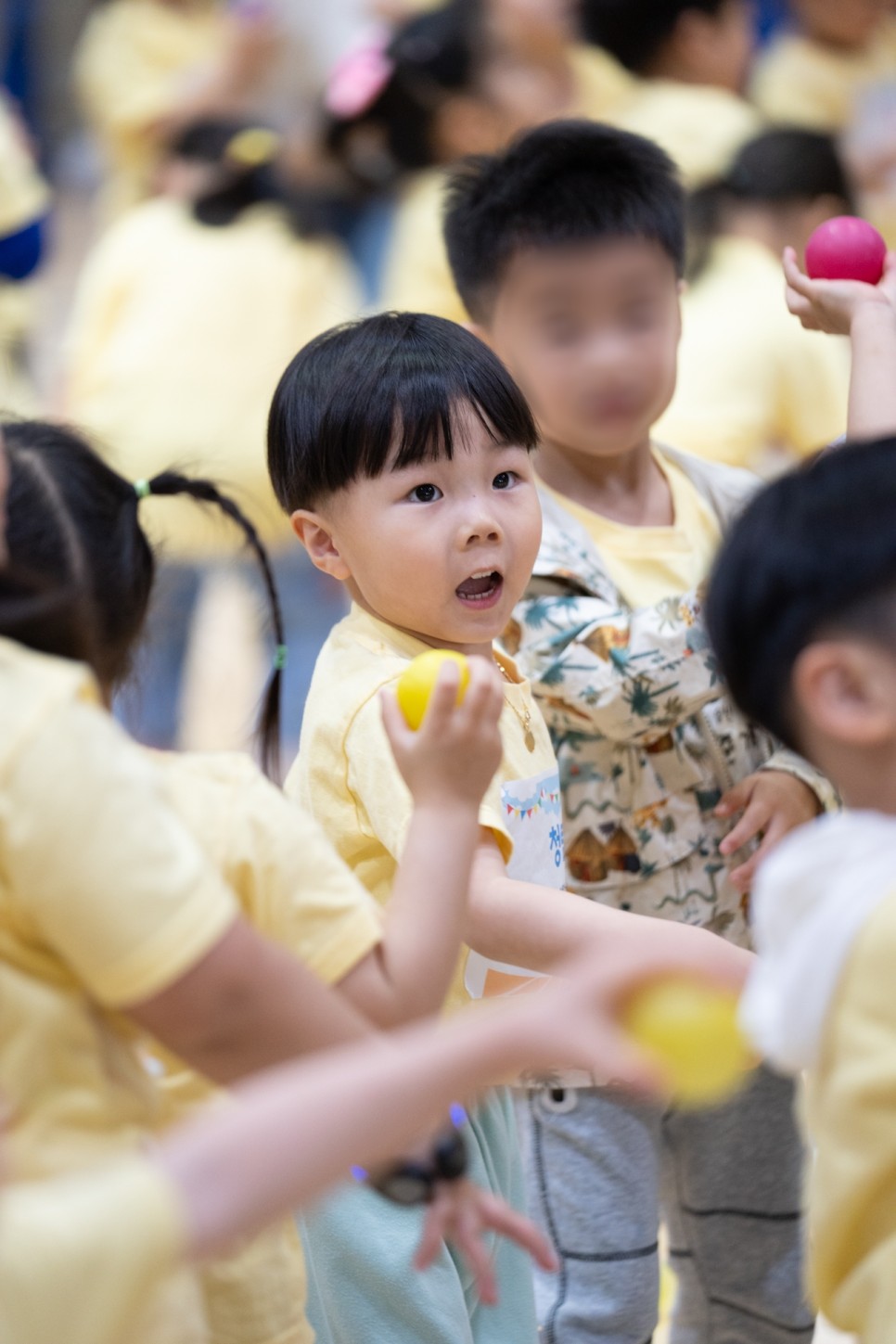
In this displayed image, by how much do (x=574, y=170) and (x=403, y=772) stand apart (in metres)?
0.75

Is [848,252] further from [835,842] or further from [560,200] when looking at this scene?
[835,842]

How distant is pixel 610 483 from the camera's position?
61.6 inches

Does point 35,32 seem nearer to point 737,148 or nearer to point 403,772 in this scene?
point 737,148

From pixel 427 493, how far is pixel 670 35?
8.64 ft

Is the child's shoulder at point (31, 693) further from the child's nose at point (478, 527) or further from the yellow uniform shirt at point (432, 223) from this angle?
the yellow uniform shirt at point (432, 223)

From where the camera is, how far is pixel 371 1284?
3.97 ft

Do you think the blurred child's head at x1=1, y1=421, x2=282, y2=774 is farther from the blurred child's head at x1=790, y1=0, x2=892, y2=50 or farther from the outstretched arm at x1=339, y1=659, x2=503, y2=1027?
the blurred child's head at x1=790, y1=0, x2=892, y2=50

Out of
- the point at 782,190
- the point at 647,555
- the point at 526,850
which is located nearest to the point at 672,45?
the point at 782,190

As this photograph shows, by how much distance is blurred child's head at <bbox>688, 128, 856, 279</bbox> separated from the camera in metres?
2.87

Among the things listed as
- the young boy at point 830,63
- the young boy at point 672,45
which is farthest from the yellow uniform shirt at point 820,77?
the young boy at point 672,45

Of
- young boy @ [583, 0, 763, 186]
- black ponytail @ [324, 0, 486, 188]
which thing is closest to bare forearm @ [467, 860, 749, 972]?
young boy @ [583, 0, 763, 186]

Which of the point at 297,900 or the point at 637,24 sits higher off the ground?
the point at 297,900

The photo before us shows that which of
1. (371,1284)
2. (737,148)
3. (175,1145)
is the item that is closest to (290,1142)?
(175,1145)

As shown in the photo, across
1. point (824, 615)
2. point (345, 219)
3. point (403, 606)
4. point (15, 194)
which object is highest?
point (824, 615)
